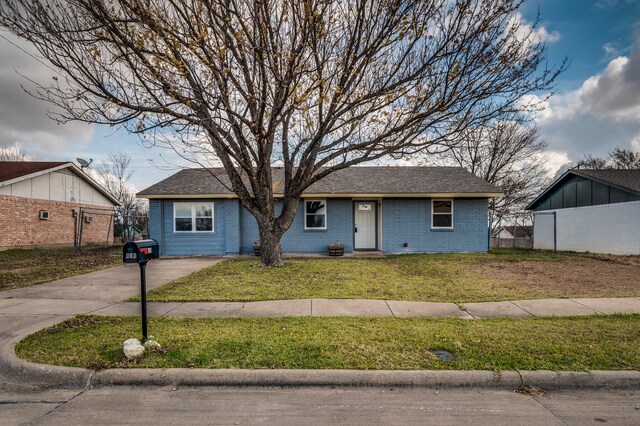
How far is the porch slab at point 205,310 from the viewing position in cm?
584

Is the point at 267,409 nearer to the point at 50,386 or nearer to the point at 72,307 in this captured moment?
the point at 50,386

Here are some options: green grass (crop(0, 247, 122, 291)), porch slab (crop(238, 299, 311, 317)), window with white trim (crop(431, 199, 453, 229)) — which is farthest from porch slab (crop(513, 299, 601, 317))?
green grass (crop(0, 247, 122, 291))

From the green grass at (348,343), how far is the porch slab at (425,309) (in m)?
0.41

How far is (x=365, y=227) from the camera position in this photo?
54.1ft

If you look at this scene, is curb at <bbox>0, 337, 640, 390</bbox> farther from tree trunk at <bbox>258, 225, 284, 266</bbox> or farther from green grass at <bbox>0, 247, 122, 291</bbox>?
tree trunk at <bbox>258, 225, 284, 266</bbox>

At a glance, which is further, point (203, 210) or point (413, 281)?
point (203, 210)

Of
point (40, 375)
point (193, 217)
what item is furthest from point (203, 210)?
point (40, 375)

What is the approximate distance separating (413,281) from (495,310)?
3.02 metres

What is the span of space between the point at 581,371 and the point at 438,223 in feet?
41.9

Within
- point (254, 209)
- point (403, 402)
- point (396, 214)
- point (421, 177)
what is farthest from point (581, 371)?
point (421, 177)

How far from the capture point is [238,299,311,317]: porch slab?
19.4 feet

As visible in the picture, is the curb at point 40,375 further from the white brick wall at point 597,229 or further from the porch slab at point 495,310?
the white brick wall at point 597,229

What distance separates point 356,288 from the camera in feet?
26.4

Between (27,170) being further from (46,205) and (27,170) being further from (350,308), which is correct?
(350,308)
